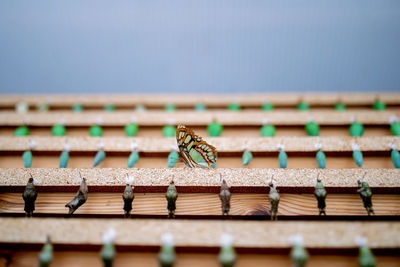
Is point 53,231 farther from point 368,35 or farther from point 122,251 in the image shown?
point 368,35

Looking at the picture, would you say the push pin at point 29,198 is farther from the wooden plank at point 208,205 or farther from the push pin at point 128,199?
the push pin at point 128,199

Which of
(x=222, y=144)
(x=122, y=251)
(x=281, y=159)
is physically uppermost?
(x=222, y=144)

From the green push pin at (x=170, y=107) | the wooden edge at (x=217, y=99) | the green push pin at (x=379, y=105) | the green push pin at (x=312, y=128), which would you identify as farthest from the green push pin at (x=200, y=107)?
the green push pin at (x=379, y=105)

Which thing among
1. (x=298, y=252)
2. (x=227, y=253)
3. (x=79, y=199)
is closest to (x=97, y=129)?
(x=79, y=199)

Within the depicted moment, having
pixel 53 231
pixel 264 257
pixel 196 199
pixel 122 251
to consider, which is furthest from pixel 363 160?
pixel 53 231

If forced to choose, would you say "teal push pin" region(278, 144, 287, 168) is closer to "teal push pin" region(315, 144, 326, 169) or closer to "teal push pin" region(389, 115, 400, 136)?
"teal push pin" region(315, 144, 326, 169)

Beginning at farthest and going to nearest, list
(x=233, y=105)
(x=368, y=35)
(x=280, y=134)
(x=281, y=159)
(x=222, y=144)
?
1. (x=368, y=35)
2. (x=233, y=105)
3. (x=280, y=134)
4. (x=222, y=144)
5. (x=281, y=159)

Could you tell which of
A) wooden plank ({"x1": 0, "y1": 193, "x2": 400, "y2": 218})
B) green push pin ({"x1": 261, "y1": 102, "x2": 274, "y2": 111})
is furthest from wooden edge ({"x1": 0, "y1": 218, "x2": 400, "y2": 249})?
green push pin ({"x1": 261, "y1": 102, "x2": 274, "y2": 111})
